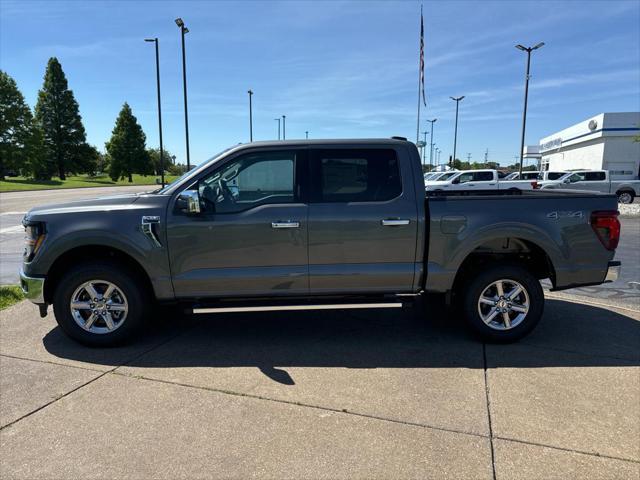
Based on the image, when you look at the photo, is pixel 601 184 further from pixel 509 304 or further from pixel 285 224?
pixel 285 224

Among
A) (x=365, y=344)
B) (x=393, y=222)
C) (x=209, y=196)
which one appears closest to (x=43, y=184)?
(x=209, y=196)

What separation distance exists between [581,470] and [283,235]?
2.83m

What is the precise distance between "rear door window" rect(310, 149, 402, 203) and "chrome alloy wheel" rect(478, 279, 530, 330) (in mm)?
1364

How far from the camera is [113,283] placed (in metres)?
4.29

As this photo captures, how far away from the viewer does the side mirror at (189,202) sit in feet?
13.5

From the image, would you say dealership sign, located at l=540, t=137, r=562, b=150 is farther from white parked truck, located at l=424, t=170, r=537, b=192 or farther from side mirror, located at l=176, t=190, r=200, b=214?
side mirror, located at l=176, t=190, r=200, b=214

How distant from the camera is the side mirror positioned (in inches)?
162

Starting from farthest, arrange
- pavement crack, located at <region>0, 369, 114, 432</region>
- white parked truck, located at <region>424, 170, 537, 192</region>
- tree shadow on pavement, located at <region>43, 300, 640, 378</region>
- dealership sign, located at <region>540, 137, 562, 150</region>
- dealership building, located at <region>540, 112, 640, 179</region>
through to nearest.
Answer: dealership sign, located at <region>540, 137, 562, 150</region> < dealership building, located at <region>540, 112, 640, 179</region> < white parked truck, located at <region>424, 170, 537, 192</region> < tree shadow on pavement, located at <region>43, 300, 640, 378</region> < pavement crack, located at <region>0, 369, 114, 432</region>

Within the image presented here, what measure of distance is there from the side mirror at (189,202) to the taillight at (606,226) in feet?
12.3

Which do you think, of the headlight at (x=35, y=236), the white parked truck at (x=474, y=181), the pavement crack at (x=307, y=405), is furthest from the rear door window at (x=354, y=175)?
the white parked truck at (x=474, y=181)

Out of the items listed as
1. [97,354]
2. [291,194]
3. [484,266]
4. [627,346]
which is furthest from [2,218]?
[627,346]

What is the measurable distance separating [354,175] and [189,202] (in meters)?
1.58

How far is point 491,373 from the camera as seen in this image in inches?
151

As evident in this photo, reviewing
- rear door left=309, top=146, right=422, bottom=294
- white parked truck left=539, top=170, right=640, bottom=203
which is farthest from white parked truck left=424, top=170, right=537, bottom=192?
rear door left=309, top=146, right=422, bottom=294
